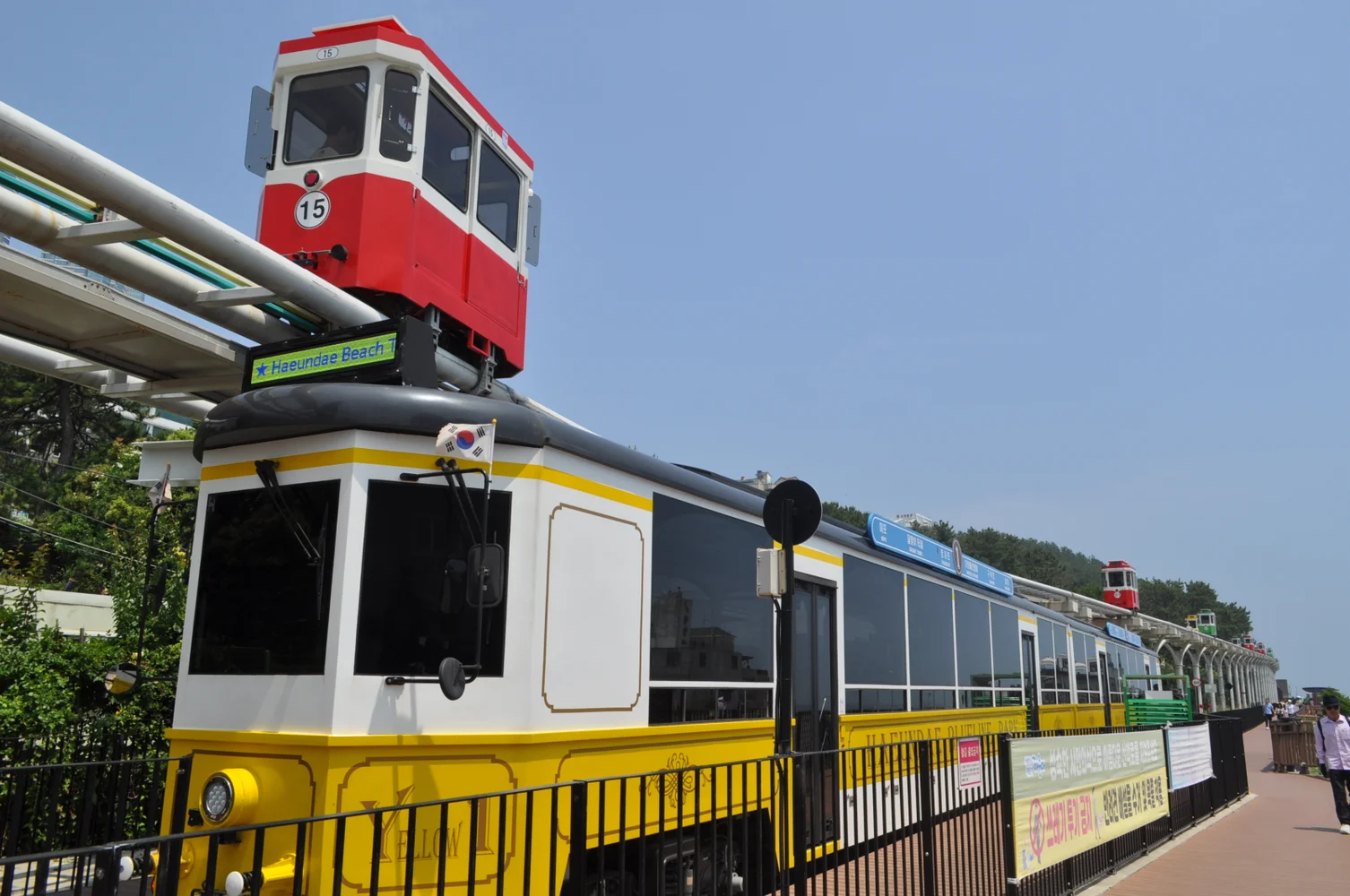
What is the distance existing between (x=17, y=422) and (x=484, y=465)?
38.5 m

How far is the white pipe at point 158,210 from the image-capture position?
493 cm

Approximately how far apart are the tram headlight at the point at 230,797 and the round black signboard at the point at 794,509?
3.11 metres

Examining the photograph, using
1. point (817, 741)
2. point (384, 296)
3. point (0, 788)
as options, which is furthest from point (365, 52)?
point (817, 741)

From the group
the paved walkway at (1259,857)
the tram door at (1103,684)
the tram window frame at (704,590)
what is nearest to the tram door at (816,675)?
the tram window frame at (704,590)

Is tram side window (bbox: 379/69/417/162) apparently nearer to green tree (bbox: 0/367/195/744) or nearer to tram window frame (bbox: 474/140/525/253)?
tram window frame (bbox: 474/140/525/253)

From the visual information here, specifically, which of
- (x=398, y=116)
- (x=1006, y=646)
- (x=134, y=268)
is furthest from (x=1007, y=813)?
(x=1006, y=646)

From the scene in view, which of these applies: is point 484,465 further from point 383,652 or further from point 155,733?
point 155,733

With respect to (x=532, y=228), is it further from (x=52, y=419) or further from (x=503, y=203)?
(x=52, y=419)

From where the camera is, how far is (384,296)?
25.7 feet

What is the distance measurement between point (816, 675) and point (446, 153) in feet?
17.3

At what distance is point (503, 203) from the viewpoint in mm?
9258

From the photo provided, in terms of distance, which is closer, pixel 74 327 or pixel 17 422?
pixel 74 327

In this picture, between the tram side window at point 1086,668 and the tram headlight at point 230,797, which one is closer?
the tram headlight at point 230,797

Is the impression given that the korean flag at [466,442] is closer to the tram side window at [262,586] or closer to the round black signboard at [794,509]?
the tram side window at [262,586]
